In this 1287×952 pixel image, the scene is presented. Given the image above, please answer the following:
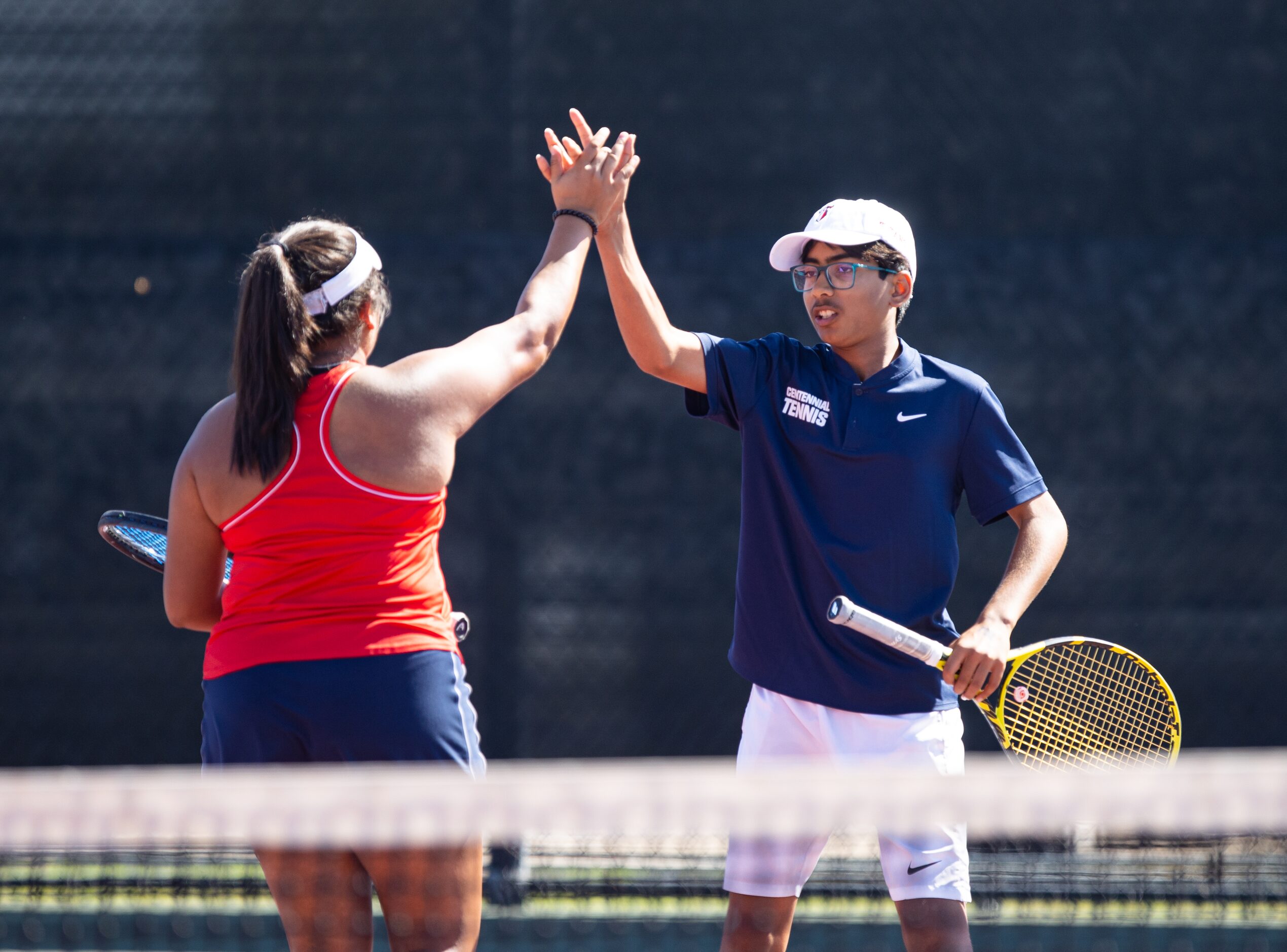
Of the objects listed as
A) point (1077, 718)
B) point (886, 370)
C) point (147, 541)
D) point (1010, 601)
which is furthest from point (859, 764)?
point (147, 541)

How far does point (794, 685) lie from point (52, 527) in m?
2.15

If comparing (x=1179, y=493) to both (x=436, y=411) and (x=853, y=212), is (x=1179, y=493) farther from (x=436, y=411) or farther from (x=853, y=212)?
(x=436, y=411)

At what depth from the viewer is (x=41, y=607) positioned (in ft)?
10.9

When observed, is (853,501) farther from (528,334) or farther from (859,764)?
(528,334)

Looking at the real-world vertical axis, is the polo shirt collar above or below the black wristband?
below

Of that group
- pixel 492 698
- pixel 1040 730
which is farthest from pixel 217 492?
pixel 492 698

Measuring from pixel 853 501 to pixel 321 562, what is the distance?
2.88 ft

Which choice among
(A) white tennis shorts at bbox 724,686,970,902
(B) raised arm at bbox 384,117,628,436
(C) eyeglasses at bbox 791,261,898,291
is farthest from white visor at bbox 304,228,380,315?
(A) white tennis shorts at bbox 724,686,970,902

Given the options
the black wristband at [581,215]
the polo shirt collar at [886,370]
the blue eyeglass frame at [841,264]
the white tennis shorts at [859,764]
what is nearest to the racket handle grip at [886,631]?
the white tennis shorts at [859,764]

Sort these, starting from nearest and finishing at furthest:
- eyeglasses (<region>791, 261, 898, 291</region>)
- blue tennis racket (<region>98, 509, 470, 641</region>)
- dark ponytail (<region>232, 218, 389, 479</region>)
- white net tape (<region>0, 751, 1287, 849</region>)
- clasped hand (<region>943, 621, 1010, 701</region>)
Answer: white net tape (<region>0, 751, 1287, 849</region>) → dark ponytail (<region>232, 218, 389, 479</region>) → clasped hand (<region>943, 621, 1010, 701</region>) → blue tennis racket (<region>98, 509, 470, 641</region>) → eyeglasses (<region>791, 261, 898, 291</region>)

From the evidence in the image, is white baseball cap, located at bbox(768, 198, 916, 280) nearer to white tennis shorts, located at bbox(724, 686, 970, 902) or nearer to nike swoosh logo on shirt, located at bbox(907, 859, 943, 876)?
white tennis shorts, located at bbox(724, 686, 970, 902)

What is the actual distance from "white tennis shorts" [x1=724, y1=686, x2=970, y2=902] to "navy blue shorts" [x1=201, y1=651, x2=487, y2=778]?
64 cm

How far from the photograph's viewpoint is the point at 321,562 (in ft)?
5.38

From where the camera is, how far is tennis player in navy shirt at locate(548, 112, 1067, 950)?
208 cm
